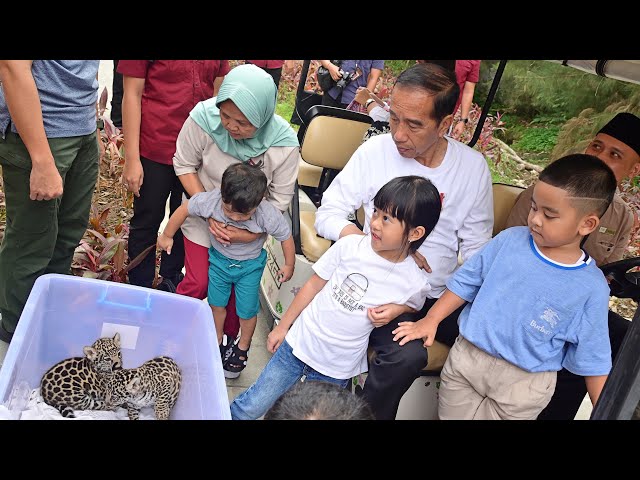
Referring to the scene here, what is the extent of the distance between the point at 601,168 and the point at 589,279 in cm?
38

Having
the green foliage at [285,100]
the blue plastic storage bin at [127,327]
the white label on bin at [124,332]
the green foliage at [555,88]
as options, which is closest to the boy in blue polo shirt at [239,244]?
the blue plastic storage bin at [127,327]

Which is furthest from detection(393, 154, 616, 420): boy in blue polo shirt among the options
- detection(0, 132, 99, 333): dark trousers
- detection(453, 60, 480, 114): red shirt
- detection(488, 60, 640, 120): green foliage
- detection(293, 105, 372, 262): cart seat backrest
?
detection(488, 60, 640, 120): green foliage

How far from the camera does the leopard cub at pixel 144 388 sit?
2.40 m

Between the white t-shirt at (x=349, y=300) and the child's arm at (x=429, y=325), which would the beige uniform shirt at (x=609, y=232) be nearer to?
the child's arm at (x=429, y=325)

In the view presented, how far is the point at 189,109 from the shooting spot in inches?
115

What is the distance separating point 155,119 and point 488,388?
192cm

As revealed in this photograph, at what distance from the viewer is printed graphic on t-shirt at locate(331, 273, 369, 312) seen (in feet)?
7.34

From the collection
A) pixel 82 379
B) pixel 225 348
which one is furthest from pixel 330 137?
pixel 82 379

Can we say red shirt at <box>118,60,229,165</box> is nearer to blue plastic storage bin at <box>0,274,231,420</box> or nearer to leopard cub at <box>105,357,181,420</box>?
blue plastic storage bin at <box>0,274,231,420</box>

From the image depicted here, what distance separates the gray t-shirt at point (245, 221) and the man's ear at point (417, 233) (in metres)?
0.74

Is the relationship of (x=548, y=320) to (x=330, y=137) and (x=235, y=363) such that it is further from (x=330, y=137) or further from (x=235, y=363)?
(x=330, y=137)

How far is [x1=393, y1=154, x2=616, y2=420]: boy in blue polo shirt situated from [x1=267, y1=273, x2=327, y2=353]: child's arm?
393 mm

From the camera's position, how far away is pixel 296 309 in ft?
8.05

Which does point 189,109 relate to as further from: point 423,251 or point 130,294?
point 423,251
